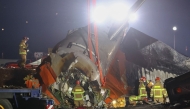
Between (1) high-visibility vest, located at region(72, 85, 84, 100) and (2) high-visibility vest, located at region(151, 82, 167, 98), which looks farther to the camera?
(2) high-visibility vest, located at region(151, 82, 167, 98)

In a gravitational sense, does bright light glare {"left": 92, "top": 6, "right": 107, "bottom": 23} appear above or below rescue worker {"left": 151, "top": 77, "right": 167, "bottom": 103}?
above

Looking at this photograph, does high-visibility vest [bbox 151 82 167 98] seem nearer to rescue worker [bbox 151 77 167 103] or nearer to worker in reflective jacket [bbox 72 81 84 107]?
rescue worker [bbox 151 77 167 103]

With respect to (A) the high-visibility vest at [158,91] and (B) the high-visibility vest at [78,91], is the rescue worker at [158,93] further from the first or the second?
(B) the high-visibility vest at [78,91]

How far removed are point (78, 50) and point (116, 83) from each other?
2.70 m

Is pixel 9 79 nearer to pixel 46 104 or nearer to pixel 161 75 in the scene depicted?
pixel 46 104

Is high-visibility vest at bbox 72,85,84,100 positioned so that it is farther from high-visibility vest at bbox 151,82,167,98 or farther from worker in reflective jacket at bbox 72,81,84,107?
high-visibility vest at bbox 151,82,167,98

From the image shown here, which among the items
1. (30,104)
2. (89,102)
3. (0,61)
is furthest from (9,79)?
(0,61)

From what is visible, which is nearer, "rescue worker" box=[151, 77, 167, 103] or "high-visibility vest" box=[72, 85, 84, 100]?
"high-visibility vest" box=[72, 85, 84, 100]

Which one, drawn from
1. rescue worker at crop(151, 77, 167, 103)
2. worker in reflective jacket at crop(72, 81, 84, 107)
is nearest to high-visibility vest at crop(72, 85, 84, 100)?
worker in reflective jacket at crop(72, 81, 84, 107)

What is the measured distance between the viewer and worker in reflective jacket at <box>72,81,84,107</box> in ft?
34.2

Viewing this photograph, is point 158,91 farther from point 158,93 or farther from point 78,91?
point 78,91

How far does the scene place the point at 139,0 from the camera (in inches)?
569

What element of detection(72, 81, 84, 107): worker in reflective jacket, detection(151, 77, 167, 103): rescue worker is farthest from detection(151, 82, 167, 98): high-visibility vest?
detection(72, 81, 84, 107): worker in reflective jacket

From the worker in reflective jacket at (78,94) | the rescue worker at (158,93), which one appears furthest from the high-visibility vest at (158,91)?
the worker in reflective jacket at (78,94)
